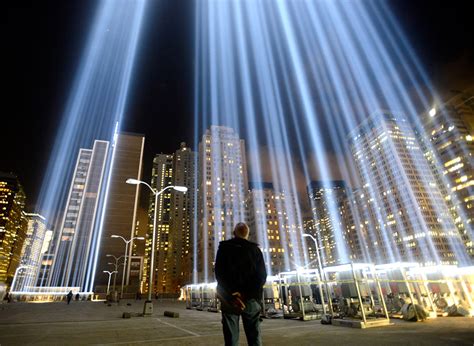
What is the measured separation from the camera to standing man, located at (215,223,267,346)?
11.4 feet

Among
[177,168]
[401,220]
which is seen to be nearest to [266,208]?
[401,220]

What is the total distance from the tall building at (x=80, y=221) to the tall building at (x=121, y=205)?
6.19m

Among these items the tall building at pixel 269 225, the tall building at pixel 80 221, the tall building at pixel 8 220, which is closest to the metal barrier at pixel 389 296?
the tall building at pixel 80 221

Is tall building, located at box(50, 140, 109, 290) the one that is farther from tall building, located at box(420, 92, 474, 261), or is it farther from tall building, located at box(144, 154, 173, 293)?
tall building, located at box(420, 92, 474, 261)

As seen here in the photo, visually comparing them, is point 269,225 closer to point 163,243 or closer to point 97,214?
point 97,214

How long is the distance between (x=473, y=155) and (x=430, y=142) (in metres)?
21.7

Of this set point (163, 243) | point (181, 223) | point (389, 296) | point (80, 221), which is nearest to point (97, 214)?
point (80, 221)

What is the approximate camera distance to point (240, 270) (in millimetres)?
3691

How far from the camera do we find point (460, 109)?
113438 mm

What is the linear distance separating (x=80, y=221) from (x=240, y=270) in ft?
390

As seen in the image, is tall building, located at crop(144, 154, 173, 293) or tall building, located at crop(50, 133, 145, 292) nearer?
tall building, located at crop(50, 133, 145, 292)

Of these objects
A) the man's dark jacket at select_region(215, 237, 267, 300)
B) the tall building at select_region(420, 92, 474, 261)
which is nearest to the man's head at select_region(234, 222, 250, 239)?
the man's dark jacket at select_region(215, 237, 267, 300)

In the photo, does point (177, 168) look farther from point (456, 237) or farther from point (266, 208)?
point (456, 237)

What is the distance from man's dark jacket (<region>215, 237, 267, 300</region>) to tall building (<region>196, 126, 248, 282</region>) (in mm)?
116883
